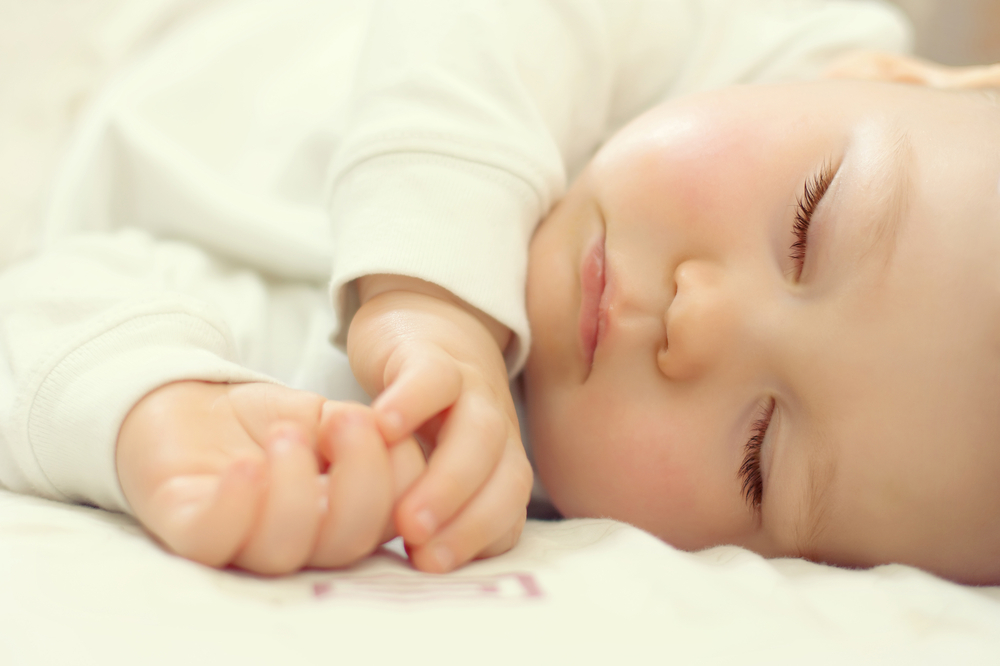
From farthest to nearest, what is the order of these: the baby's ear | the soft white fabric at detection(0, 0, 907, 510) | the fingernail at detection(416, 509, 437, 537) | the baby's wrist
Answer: the baby's ear, the baby's wrist, the soft white fabric at detection(0, 0, 907, 510), the fingernail at detection(416, 509, 437, 537)

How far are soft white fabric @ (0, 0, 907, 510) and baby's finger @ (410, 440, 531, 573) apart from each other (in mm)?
185

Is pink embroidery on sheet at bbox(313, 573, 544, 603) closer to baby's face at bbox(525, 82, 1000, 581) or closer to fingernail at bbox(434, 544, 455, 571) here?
fingernail at bbox(434, 544, 455, 571)

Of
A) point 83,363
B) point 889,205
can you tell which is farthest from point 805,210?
point 83,363

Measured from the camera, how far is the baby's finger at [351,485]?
0.42m

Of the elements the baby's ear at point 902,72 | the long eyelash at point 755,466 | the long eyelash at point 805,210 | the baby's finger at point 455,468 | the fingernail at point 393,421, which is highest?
the baby's ear at point 902,72

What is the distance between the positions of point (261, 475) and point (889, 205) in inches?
20.4

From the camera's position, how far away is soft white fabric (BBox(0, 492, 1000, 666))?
0.33 metres

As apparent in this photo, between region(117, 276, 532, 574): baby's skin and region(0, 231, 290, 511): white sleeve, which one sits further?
region(0, 231, 290, 511): white sleeve

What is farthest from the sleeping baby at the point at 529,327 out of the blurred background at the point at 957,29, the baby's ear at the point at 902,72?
the blurred background at the point at 957,29

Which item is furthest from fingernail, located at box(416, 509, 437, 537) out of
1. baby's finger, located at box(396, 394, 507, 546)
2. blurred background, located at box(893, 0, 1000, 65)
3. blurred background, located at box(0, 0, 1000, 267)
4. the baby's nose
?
blurred background, located at box(893, 0, 1000, 65)

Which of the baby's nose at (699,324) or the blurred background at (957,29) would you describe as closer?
the baby's nose at (699,324)

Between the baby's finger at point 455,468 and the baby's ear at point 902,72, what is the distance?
0.76m

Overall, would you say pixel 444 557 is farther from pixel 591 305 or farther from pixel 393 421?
pixel 591 305

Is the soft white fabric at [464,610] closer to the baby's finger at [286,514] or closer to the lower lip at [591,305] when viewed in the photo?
the baby's finger at [286,514]
